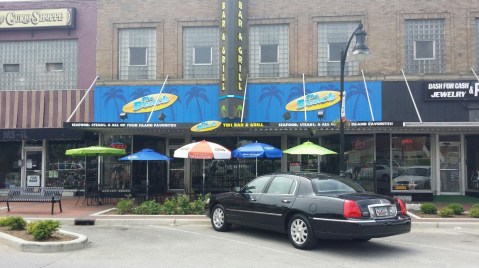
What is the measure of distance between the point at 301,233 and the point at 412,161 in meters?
11.6

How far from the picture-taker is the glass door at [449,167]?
→ 754 inches

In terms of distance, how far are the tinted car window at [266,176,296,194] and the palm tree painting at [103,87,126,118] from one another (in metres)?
11.4

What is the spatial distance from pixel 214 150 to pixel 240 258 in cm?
678

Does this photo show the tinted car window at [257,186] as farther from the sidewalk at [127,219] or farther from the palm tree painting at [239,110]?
the palm tree painting at [239,110]

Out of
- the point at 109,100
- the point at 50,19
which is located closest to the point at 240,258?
the point at 109,100

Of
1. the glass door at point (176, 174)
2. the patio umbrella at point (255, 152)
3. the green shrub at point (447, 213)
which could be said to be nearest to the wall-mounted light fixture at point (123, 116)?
the glass door at point (176, 174)

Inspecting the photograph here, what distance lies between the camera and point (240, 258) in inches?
327

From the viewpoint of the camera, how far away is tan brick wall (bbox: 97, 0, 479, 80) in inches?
754

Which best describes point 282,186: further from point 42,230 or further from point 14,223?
point 14,223

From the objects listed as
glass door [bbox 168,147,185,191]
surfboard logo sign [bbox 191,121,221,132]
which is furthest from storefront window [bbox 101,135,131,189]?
surfboard logo sign [bbox 191,121,221,132]

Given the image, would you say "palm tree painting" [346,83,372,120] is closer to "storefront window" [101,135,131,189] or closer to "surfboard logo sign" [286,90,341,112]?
A: "surfboard logo sign" [286,90,341,112]

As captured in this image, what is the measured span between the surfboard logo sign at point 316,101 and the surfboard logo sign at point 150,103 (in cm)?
492

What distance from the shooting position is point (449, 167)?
62.9 ft

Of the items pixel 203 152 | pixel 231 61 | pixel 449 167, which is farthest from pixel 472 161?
pixel 203 152
